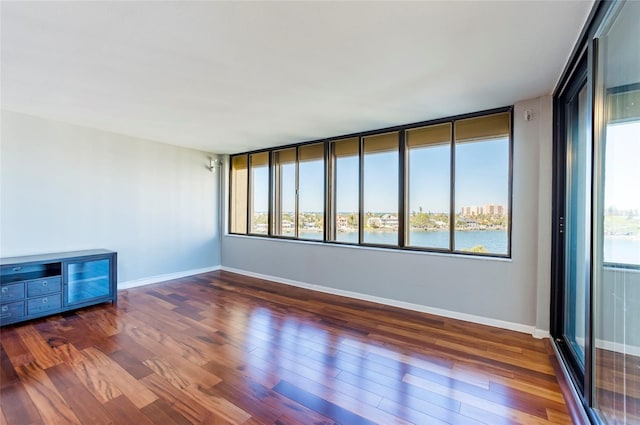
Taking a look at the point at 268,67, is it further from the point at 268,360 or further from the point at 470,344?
the point at 470,344

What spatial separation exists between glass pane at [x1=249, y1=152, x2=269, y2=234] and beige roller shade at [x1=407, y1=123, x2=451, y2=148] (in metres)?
2.83

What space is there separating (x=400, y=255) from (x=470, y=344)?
4.32 ft

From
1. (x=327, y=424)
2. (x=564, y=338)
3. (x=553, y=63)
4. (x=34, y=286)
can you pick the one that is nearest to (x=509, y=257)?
(x=564, y=338)

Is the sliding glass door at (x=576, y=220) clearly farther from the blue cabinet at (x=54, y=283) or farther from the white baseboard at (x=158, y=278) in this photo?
the white baseboard at (x=158, y=278)

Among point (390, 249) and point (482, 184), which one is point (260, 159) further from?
point (482, 184)

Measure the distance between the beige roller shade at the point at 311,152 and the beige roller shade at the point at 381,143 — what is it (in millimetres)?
837

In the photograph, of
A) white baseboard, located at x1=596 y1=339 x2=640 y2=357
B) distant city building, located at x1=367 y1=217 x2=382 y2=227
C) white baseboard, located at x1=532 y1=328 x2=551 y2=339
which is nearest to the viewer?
white baseboard, located at x1=596 y1=339 x2=640 y2=357

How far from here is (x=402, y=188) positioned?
12.8 feet

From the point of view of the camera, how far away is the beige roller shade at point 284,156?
518 centimetres

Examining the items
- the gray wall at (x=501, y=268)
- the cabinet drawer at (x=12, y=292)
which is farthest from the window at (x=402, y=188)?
the cabinet drawer at (x=12, y=292)

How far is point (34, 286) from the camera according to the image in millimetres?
3268

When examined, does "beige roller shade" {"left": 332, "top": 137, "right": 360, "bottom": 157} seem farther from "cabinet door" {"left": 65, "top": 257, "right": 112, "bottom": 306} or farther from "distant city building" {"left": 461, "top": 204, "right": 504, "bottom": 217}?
"cabinet door" {"left": 65, "top": 257, "right": 112, "bottom": 306}

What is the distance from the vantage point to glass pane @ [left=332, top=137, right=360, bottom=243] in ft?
14.4

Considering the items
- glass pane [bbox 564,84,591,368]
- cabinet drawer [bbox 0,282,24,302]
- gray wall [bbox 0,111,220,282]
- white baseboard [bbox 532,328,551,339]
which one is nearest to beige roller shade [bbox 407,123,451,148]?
glass pane [bbox 564,84,591,368]
